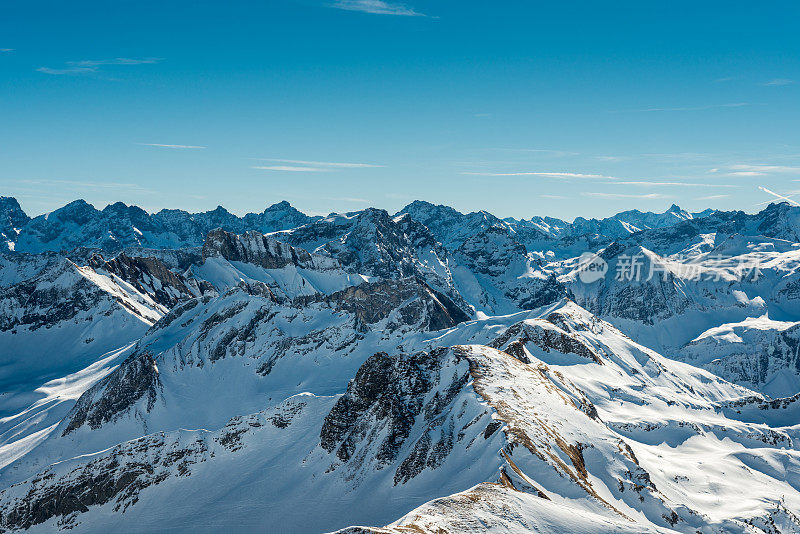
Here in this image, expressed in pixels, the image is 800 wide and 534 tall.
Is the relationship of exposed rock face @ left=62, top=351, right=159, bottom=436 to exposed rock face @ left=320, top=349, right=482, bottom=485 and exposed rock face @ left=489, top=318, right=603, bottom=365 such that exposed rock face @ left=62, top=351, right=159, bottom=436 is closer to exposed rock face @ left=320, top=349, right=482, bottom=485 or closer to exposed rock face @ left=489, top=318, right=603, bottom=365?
exposed rock face @ left=320, top=349, right=482, bottom=485

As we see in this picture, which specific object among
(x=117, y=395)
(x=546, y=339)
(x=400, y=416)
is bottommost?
(x=117, y=395)

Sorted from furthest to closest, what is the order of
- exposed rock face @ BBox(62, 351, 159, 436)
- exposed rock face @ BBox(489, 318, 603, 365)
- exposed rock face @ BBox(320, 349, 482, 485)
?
exposed rock face @ BBox(62, 351, 159, 436) → exposed rock face @ BBox(489, 318, 603, 365) → exposed rock face @ BBox(320, 349, 482, 485)

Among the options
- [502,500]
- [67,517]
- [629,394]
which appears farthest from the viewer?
[629,394]

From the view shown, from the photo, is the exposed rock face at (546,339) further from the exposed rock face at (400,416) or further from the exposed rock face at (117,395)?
the exposed rock face at (117,395)

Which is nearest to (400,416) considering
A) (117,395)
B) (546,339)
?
(546,339)

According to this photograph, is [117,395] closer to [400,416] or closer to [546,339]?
[400,416]

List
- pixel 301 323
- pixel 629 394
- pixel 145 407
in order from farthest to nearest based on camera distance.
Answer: pixel 301 323 < pixel 145 407 < pixel 629 394

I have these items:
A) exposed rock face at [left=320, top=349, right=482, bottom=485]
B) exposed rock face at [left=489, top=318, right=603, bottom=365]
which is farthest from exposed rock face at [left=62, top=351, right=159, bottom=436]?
exposed rock face at [left=489, top=318, right=603, bottom=365]

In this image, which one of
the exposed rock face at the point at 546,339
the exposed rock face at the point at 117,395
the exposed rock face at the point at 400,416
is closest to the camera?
the exposed rock face at the point at 400,416

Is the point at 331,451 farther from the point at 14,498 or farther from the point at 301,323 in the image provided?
the point at 301,323

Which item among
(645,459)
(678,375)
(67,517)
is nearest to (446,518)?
(645,459)

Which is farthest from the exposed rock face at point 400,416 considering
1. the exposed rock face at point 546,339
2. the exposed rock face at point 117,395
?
the exposed rock face at point 117,395
